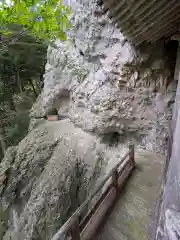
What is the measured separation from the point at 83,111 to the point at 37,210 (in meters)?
Result: 4.06

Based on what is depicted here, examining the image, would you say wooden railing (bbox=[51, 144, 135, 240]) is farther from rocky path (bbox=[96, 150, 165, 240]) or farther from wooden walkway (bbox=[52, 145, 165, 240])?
rocky path (bbox=[96, 150, 165, 240])

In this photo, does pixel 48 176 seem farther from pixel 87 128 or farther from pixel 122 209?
pixel 122 209

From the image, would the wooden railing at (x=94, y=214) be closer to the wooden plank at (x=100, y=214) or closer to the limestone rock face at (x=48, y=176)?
the wooden plank at (x=100, y=214)

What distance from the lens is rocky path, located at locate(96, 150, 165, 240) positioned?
10.0 feet

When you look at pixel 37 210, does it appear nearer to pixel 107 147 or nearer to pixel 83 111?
pixel 107 147

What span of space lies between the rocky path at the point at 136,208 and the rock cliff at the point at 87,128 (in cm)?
144

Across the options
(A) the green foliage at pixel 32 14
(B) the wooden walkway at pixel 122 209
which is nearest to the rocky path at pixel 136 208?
(B) the wooden walkway at pixel 122 209

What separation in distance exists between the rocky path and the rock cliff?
1439 mm

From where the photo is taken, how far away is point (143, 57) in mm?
5168

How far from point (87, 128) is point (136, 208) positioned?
12.3ft

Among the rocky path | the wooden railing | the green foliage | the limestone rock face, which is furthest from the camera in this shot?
the limestone rock face

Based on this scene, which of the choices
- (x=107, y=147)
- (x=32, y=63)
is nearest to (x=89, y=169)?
(x=107, y=147)

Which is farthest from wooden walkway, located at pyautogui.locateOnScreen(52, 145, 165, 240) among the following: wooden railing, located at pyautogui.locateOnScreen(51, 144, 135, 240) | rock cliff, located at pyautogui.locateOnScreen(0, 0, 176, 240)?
rock cliff, located at pyautogui.locateOnScreen(0, 0, 176, 240)

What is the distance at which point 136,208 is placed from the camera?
11.9ft
